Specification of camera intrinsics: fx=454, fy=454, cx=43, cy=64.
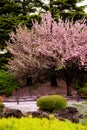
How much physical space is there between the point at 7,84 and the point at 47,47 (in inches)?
177

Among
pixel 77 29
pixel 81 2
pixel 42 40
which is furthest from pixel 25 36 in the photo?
pixel 81 2

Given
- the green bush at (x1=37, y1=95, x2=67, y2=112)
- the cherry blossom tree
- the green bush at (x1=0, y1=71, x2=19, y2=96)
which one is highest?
the cherry blossom tree

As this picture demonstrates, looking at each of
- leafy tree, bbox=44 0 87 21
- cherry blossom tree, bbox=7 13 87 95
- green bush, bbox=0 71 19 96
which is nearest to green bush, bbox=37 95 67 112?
cherry blossom tree, bbox=7 13 87 95

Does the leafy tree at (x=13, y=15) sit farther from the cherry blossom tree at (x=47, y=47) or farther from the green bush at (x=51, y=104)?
the green bush at (x=51, y=104)

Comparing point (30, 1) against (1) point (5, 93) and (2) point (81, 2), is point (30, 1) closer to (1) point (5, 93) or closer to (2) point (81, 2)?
(2) point (81, 2)

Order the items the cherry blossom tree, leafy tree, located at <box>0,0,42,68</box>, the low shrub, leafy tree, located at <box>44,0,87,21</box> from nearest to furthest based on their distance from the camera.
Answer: the low shrub → the cherry blossom tree → leafy tree, located at <box>0,0,42,68</box> → leafy tree, located at <box>44,0,87,21</box>

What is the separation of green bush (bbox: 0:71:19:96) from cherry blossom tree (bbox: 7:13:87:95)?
0.54 m

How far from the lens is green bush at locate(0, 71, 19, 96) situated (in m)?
36.8

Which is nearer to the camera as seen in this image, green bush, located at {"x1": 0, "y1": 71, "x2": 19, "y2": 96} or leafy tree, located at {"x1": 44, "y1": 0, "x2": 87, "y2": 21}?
green bush, located at {"x1": 0, "y1": 71, "x2": 19, "y2": 96}

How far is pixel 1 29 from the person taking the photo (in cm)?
4147

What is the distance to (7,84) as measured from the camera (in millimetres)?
37250

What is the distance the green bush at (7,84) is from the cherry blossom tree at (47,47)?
536 mm

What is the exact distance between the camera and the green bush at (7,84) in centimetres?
3678

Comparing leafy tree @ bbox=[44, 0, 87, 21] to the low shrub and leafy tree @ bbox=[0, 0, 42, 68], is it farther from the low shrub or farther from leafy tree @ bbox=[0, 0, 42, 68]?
the low shrub
